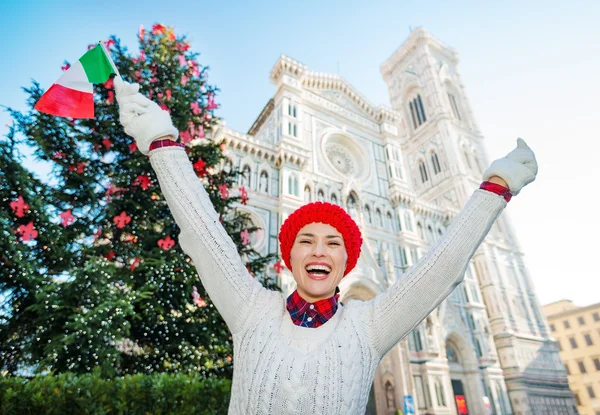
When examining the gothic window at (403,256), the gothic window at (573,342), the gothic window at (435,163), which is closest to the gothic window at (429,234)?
the gothic window at (403,256)

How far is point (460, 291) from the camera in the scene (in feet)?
63.1

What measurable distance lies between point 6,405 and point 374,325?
3742 mm

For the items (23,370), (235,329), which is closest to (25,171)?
(23,370)

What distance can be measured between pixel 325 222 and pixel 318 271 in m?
0.27

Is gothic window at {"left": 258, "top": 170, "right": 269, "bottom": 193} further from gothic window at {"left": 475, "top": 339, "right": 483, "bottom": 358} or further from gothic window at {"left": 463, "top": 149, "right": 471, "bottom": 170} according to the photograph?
gothic window at {"left": 463, "top": 149, "right": 471, "bottom": 170}

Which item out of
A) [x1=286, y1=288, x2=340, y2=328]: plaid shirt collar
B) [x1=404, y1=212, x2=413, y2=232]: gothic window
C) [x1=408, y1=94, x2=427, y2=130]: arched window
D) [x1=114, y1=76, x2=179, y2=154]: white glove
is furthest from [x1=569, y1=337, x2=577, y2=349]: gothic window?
[x1=114, y1=76, x2=179, y2=154]: white glove

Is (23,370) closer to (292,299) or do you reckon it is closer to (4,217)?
(4,217)

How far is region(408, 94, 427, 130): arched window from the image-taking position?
30000mm

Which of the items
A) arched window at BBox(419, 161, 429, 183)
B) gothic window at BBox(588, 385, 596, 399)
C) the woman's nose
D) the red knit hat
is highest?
arched window at BBox(419, 161, 429, 183)

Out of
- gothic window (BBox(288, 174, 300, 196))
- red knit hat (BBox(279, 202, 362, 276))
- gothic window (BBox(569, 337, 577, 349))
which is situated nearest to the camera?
red knit hat (BBox(279, 202, 362, 276))

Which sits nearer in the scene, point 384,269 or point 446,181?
point 384,269

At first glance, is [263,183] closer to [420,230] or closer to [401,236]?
[401,236]

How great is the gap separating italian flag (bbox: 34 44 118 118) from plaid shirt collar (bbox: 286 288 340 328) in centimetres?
204

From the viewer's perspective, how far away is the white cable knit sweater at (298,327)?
137 cm
